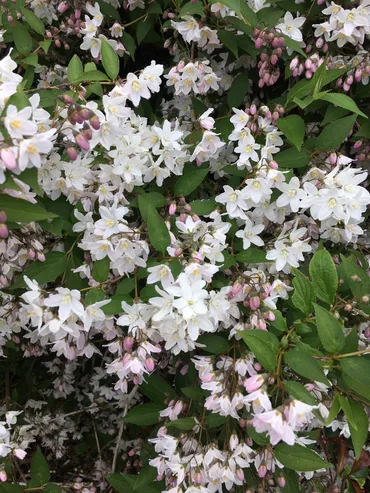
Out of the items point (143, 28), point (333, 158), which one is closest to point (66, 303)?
point (333, 158)

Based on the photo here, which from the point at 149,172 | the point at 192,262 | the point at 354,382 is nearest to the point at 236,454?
the point at 354,382

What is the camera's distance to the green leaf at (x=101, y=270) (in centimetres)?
185

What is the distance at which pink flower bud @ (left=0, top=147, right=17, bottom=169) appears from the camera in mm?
1276

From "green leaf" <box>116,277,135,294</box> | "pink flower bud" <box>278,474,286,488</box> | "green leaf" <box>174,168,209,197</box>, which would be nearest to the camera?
"green leaf" <box>116,277,135,294</box>

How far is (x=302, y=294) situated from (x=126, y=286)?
634 mm

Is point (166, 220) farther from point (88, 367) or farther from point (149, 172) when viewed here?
point (88, 367)

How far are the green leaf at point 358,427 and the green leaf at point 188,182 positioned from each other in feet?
3.28

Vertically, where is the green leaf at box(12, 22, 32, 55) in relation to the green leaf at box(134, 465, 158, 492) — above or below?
above

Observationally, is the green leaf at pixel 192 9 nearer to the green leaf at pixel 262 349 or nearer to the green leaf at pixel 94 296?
the green leaf at pixel 94 296

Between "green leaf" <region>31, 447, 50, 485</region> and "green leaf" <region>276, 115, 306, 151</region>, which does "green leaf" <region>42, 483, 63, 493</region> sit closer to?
"green leaf" <region>31, 447, 50, 485</region>

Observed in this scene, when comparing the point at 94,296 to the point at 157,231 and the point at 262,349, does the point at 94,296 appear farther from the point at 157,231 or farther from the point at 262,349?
the point at 262,349

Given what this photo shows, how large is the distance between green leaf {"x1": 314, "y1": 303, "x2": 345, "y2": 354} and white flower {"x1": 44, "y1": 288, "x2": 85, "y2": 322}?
79cm

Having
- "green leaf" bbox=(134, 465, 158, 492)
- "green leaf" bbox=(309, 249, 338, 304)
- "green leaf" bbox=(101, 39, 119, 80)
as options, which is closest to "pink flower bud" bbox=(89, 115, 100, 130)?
"green leaf" bbox=(101, 39, 119, 80)

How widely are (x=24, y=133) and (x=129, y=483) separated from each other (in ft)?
5.29
